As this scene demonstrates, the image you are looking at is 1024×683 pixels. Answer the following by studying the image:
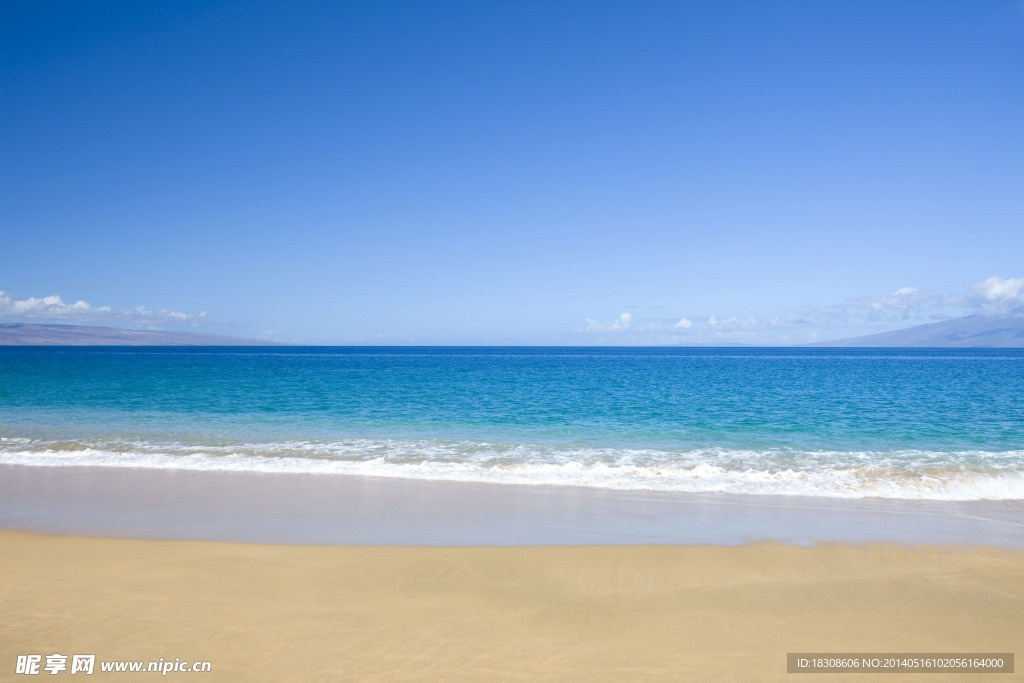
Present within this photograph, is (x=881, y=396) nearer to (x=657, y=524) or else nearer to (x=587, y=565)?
(x=657, y=524)

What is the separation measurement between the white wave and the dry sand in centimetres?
418

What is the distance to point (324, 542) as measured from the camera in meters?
8.38

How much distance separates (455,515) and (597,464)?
5.43 meters

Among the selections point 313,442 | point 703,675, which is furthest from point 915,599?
point 313,442

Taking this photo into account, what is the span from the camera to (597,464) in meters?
14.2

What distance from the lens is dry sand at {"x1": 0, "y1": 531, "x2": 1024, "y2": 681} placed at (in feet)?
17.1

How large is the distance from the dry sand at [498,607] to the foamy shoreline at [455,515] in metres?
0.61

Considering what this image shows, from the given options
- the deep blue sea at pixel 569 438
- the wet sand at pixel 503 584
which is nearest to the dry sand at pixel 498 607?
the wet sand at pixel 503 584

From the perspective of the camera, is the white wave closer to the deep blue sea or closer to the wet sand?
the deep blue sea

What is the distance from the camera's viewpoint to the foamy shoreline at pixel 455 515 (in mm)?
8695
